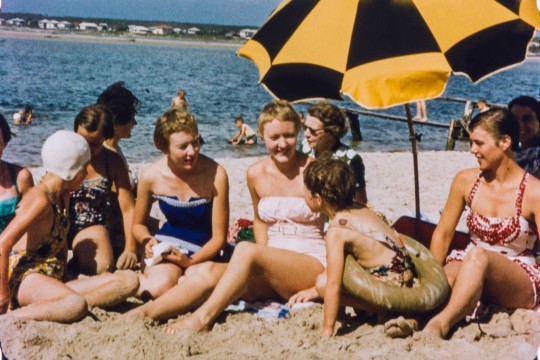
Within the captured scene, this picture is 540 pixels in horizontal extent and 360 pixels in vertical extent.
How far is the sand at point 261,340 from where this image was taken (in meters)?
3.40

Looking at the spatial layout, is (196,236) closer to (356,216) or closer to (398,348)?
(356,216)

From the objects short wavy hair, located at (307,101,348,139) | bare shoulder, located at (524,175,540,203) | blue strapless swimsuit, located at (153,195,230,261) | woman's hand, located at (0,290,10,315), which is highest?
short wavy hair, located at (307,101,348,139)

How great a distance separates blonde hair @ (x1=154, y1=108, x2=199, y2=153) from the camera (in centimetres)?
424

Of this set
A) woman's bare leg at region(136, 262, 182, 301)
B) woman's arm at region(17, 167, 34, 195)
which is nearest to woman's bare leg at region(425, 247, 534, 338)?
woman's bare leg at region(136, 262, 182, 301)

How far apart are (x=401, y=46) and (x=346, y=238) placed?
118 centimetres

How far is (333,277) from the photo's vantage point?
353 centimetres

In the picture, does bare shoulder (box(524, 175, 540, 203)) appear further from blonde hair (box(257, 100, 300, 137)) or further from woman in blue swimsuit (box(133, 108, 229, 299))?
woman in blue swimsuit (box(133, 108, 229, 299))

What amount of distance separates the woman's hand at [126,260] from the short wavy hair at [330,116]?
1.75 metres

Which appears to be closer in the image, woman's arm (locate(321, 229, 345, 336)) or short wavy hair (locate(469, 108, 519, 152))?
woman's arm (locate(321, 229, 345, 336))

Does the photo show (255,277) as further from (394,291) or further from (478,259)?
(478,259)

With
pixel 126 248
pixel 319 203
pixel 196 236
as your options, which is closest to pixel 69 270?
pixel 126 248

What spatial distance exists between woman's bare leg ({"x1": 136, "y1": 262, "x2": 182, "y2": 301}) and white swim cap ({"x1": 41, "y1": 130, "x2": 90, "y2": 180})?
896 mm

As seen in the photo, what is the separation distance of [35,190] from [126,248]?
1130 millimetres

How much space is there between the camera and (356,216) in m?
3.64
